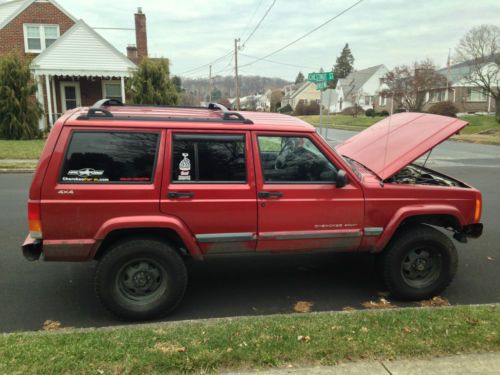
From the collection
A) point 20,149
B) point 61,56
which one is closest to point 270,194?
point 20,149

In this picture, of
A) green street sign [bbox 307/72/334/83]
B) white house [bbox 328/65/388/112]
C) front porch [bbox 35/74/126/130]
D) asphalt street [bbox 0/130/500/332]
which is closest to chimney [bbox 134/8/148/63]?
front porch [bbox 35/74/126/130]

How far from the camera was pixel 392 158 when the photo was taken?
444 centimetres

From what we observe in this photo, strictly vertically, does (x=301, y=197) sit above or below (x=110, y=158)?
below

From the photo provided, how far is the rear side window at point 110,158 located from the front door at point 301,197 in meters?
1.00

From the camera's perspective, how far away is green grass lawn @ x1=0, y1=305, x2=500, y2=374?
3.01 meters

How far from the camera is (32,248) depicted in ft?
12.9

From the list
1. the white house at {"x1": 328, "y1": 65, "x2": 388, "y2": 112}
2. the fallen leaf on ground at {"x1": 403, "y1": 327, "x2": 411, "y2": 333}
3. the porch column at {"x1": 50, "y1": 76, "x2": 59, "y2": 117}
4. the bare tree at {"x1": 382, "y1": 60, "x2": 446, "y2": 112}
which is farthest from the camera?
the white house at {"x1": 328, "y1": 65, "x2": 388, "y2": 112}

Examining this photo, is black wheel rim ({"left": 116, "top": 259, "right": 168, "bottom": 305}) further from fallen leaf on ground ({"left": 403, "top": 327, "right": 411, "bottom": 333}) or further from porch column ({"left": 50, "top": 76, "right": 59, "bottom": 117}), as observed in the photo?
porch column ({"left": 50, "top": 76, "right": 59, "bottom": 117})

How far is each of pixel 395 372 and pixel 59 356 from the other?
231cm

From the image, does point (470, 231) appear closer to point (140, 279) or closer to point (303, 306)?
point (303, 306)

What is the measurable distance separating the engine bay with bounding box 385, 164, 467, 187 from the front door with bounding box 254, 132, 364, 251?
23.2 inches

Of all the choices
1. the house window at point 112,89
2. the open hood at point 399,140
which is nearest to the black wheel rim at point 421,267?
the open hood at point 399,140

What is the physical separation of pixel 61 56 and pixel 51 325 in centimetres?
2112

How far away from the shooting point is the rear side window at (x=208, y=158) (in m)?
3.93
